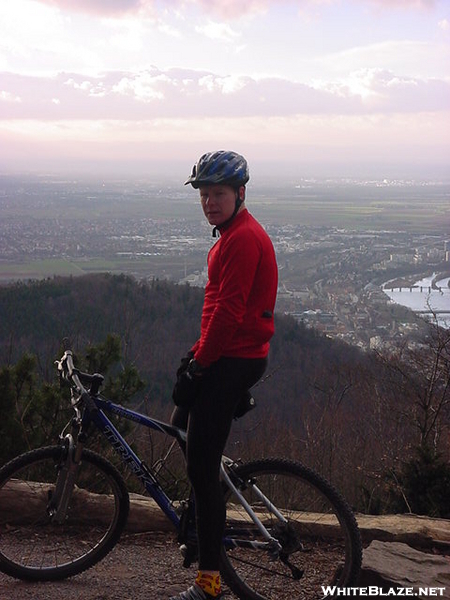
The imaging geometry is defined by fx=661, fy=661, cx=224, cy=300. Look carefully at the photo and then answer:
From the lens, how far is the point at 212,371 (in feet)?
10.6

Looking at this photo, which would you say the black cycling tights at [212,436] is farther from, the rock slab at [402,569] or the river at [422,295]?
the river at [422,295]

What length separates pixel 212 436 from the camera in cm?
326

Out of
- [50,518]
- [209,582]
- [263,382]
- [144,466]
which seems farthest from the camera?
[263,382]

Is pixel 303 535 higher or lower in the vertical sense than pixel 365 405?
higher

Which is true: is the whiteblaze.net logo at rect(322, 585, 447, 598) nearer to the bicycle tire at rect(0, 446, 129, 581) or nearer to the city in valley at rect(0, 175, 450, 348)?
the bicycle tire at rect(0, 446, 129, 581)

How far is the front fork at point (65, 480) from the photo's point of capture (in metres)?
3.75

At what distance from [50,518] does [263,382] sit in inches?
308

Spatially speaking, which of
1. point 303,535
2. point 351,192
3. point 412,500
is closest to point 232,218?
point 303,535

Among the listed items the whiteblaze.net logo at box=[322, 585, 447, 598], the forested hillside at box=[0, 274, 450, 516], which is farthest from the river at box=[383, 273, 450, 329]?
the whiteblaze.net logo at box=[322, 585, 447, 598]

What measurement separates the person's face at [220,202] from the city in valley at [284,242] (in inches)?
689

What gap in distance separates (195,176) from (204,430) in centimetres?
125

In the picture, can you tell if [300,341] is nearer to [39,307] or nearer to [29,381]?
[39,307]

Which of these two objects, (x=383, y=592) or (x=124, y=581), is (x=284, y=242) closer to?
(x=124, y=581)

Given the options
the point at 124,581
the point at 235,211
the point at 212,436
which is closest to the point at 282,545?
the point at 212,436
